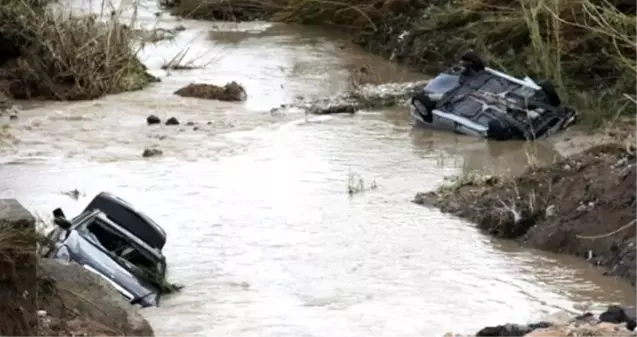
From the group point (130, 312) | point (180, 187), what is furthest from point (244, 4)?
point (130, 312)

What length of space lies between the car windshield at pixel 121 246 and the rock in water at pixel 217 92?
26.4 ft

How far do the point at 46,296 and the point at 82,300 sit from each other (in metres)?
0.33

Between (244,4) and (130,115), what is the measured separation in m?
10.2

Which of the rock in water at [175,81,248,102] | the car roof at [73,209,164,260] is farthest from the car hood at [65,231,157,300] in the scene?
the rock in water at [175,81,248,102]

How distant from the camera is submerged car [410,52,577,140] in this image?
1218cm

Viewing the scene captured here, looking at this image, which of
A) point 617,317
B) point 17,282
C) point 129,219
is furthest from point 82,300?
point 617,317

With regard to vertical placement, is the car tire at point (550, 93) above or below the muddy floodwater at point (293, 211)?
above

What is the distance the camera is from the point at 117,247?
7.38 meters

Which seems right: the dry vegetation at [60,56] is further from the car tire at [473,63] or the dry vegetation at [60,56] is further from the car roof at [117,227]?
the car roof at [117,227]

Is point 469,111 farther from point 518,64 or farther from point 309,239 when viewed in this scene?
point 309,239

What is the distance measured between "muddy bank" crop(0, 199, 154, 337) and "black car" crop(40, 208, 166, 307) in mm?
668

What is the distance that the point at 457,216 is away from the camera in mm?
9602

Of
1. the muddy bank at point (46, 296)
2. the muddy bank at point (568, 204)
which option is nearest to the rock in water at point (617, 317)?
the muddy bank at point (568, 204)

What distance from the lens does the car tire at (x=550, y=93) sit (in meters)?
12.3
